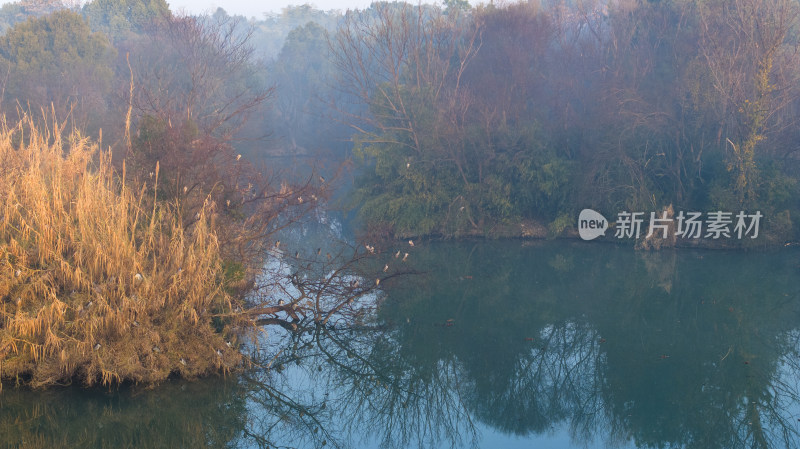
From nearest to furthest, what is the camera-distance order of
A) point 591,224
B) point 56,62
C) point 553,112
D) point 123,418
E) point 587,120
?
point 123,418, point 591,224, point 587,120, point 553,112, point 56,62

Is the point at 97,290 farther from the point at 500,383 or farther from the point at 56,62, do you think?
the point at 56,62

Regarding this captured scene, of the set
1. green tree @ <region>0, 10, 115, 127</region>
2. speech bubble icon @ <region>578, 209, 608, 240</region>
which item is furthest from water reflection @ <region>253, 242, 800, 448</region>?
green tree @ <region>0, 10, 115, 127</region>

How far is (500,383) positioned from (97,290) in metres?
5.37

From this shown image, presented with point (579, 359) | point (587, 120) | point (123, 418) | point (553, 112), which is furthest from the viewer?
point (553, 112)

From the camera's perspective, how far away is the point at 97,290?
26.1 ft

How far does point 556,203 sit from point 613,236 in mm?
2174

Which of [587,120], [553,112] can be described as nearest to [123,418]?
[587,120]

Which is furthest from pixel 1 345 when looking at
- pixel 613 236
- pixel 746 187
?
pixel 746 187

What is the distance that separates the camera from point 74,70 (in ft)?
88.7

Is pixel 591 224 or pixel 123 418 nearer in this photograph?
pixel 123 418

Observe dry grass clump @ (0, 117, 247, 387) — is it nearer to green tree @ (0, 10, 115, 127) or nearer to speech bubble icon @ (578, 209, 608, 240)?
speech bubble icon @ (578, 209, 608, 240)

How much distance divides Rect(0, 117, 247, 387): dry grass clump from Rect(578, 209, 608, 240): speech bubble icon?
12874mm

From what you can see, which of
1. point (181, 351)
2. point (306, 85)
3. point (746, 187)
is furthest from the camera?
point (306, 85)

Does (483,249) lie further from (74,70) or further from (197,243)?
(74,70)
